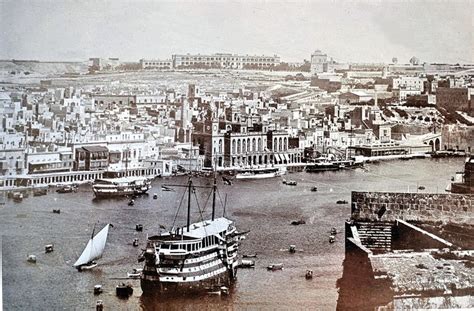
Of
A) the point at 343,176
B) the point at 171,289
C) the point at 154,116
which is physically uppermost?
the point at 154,116

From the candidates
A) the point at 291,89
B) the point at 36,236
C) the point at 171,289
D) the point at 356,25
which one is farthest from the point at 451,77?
the point at 36,236

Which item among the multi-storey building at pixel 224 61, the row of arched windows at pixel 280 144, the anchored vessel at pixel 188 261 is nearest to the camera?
the anchored vessel at pixel 188 261

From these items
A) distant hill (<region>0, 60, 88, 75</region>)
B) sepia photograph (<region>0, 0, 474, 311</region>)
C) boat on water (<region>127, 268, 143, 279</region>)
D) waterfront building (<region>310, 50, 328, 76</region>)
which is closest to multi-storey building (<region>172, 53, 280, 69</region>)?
sepia photograph (<region>0, 0, 474, 311</region>)

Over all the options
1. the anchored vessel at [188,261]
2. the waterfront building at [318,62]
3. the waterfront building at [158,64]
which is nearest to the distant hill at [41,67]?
the waterfront building at [158,64]

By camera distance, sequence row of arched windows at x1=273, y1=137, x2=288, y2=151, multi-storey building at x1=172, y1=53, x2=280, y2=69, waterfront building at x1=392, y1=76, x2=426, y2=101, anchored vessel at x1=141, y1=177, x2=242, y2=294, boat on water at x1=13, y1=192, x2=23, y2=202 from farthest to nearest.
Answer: waterfront building at x1=392, y1=76, x2=426, y2=101
row of arched windows at x1=273, y1=137, x2=288, y2=151
multi-storey building at x1=172, y1=53, x2=280, y2=69
boat on water at x1=13, y1=192, x2=23, y2=202
anchored vessel at x1=141, y1=177, x2=242, y2=294

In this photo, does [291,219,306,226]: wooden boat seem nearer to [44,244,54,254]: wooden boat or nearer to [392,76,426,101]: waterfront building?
[392,76,426,101]: waterfront building

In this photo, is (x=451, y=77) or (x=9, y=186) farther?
(x=451, y=77)

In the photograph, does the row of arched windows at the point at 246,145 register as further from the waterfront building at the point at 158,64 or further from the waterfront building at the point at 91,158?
the waterfront building at the point at 91,158

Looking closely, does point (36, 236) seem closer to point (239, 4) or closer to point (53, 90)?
point (53, 90)
